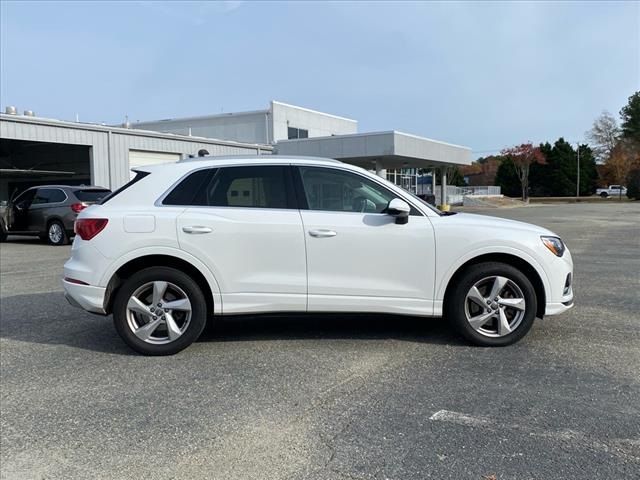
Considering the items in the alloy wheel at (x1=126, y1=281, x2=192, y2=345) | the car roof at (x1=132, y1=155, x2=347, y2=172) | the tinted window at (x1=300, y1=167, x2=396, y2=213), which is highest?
the car roof at (x1=132, y1=155, x2=347, y2=172)

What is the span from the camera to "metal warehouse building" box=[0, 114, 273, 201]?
20000 millimetres

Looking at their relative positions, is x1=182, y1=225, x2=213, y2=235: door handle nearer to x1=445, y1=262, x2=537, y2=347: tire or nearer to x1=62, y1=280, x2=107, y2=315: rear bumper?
x1=62, y1=280, x2=107, y2=315: rear bumper

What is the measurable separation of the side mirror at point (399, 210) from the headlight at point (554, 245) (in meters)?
1.29

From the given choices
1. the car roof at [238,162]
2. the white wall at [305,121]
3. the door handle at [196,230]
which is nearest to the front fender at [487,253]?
the car roof at [238,162]

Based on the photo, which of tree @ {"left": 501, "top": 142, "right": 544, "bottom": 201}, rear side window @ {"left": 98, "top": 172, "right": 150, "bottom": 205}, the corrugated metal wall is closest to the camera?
rear side window @ {"left": 98, "top": 172, "right": 150, "bottom": 205}

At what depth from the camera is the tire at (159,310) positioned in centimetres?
509

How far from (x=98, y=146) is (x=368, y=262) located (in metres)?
19.8

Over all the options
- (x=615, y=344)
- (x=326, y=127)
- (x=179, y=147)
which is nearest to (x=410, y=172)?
(x=326, y=127)

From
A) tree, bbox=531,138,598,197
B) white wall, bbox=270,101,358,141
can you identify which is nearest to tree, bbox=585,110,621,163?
tree, bbox=531,138,598,197

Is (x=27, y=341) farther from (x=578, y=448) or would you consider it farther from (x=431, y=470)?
(x=578, y=448)

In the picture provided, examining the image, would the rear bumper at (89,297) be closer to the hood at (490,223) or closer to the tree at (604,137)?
the hood at (490,223)

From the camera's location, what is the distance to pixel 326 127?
47.8 meters

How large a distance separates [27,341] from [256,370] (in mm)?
2684

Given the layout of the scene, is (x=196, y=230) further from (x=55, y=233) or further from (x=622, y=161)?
(x=622, y=161)
